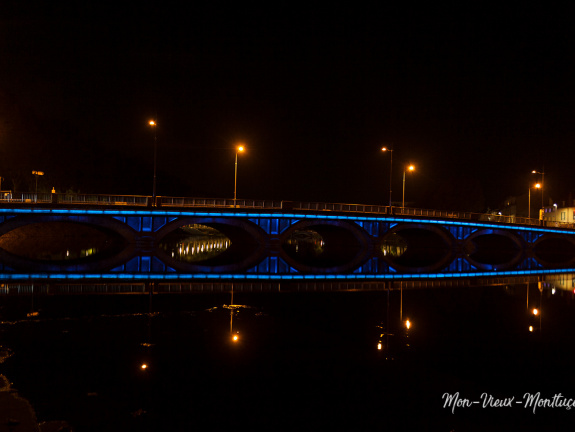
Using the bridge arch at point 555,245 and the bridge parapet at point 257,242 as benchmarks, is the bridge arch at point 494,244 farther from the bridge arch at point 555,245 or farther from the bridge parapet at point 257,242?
the bridge arch at point 555,245

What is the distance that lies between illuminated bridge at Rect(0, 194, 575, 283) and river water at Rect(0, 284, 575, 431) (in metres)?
11.4

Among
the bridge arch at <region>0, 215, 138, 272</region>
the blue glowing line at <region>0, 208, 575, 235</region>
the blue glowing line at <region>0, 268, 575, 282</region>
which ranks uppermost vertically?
the blue glowing line at <region>0, 208, 575, 235</region>

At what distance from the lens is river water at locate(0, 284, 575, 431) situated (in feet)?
23.4

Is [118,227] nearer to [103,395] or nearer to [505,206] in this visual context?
[103,395]

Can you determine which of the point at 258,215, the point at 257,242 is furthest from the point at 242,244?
the point at 258,215

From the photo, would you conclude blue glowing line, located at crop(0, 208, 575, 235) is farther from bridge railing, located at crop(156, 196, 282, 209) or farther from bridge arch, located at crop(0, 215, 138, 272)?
bridge railing, located at crop(156, 196, 282, 209)

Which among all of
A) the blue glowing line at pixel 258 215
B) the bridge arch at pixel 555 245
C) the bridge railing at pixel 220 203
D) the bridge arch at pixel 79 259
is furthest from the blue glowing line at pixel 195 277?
the bridge arch at pixel 555 245

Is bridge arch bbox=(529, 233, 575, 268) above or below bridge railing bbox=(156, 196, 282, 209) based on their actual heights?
below

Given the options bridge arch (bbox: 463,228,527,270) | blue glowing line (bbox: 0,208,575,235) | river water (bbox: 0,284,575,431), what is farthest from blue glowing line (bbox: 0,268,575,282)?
bridge arch (bbox: 463,228,527,270)

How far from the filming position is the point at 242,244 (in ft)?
224

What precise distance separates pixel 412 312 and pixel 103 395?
1176 centimetres

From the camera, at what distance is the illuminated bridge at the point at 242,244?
30.6 m

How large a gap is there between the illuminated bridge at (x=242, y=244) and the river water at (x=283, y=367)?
37.3 feet

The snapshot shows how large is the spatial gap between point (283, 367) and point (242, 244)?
59197 mm
